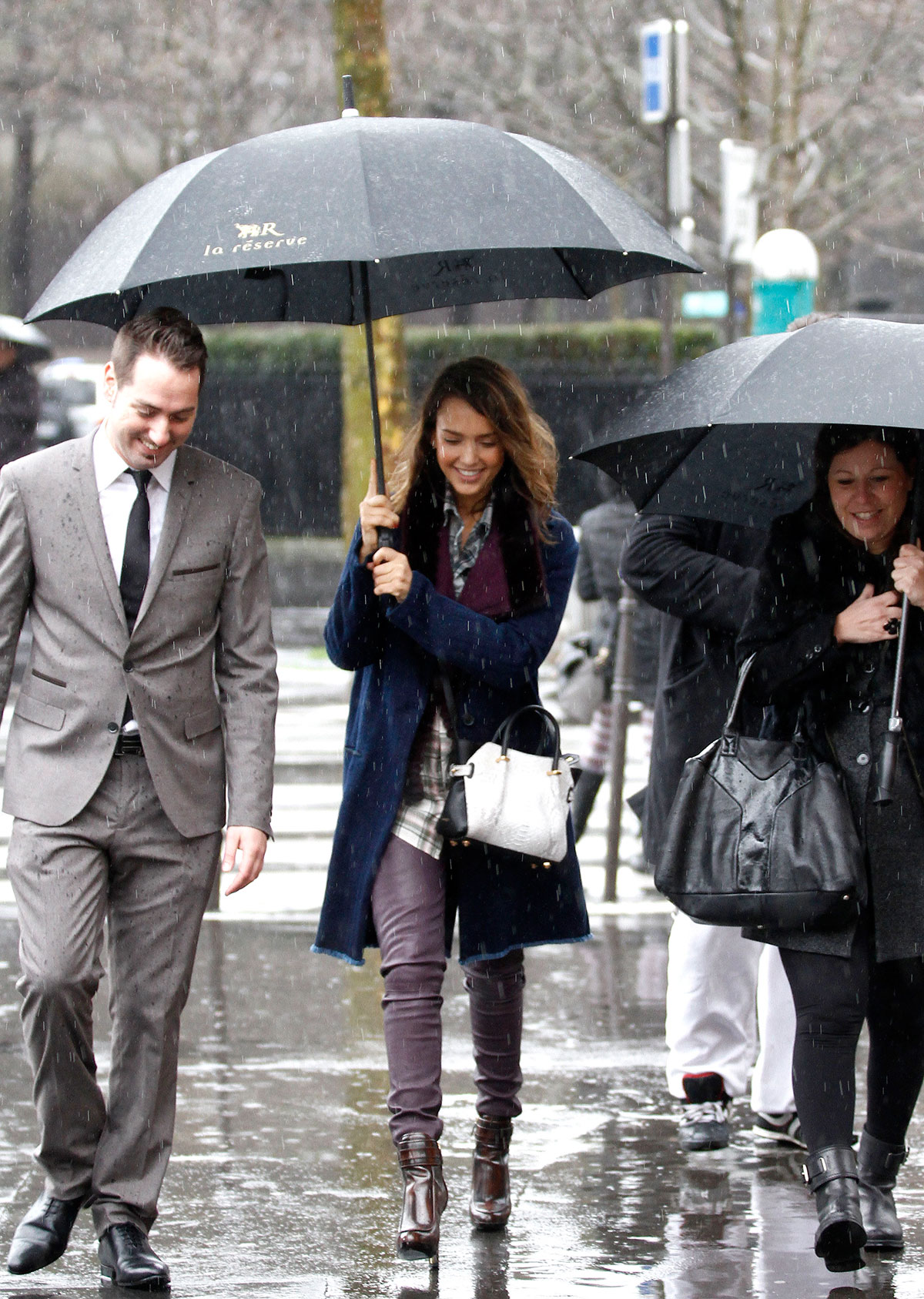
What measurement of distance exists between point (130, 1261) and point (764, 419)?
7.09 ft

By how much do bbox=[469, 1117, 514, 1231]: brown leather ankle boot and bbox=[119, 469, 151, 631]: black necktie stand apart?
1502mm

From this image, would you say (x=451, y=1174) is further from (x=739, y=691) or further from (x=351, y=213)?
(x=351, y=213)

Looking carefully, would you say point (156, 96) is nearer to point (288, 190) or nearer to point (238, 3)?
point (238, 3)

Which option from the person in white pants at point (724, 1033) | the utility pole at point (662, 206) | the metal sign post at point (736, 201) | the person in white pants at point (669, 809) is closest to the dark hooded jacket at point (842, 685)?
the person in white pants at point (669, 809)

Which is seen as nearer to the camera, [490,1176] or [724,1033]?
[490,1176]

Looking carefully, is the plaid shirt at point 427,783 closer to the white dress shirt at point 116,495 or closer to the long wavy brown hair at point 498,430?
the long wavy brown hair at point 498,430

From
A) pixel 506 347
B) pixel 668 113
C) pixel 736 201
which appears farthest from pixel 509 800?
pixel 506 347

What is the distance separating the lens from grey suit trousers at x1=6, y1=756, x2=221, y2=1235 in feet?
13.9

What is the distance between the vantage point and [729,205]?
17.8m

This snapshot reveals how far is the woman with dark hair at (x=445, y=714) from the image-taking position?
4641 mm

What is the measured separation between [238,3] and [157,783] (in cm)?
2651

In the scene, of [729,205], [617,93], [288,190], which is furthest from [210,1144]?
[617,93]

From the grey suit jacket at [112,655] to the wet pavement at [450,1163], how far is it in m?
0.99

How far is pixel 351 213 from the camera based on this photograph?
425 cm
